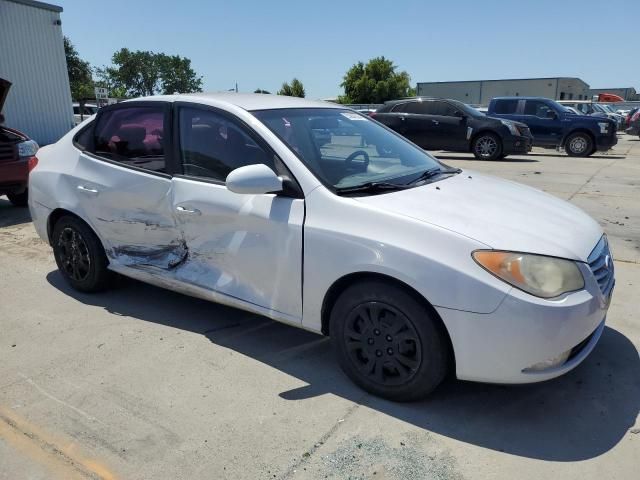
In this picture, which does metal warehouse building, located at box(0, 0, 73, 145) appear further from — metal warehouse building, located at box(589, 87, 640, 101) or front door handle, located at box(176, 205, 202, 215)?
metal warehouse building, located at box(589, 87, 640, 101)

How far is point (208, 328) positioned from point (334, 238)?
4.90ft

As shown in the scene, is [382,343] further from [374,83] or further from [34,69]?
[374,83]

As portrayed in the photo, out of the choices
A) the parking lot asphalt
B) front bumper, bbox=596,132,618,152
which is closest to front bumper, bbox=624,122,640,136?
front bumper, bbox=596,132,618,152

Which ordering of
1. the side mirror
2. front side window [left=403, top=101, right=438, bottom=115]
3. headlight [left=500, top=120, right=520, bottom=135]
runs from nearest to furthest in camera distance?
the side mirror < headlight [left=500, top=120, right=520, bottom=135] < front side window [left=403, top=101, right=438, bottom=115]

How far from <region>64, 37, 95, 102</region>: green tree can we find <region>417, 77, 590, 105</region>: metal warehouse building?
3951cm

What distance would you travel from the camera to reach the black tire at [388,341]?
262 cm

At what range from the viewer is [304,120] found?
3.53m

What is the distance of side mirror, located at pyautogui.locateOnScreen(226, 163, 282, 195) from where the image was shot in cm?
293

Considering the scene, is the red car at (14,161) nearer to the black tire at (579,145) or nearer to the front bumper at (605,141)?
the black tire at (579,145)

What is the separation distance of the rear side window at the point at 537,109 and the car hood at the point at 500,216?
13628 mm

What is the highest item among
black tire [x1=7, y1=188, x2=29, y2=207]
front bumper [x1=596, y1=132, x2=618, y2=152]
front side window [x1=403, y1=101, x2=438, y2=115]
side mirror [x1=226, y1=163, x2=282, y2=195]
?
front side window [x1=403, y1=101, x2=438, y2=115]

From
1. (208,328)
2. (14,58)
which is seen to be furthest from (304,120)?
(14,58)

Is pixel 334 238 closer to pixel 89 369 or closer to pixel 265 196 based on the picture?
pixel 265 196

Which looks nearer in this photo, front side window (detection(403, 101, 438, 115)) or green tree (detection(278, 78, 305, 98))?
front side window (detection(403, 101, 438, 115))
